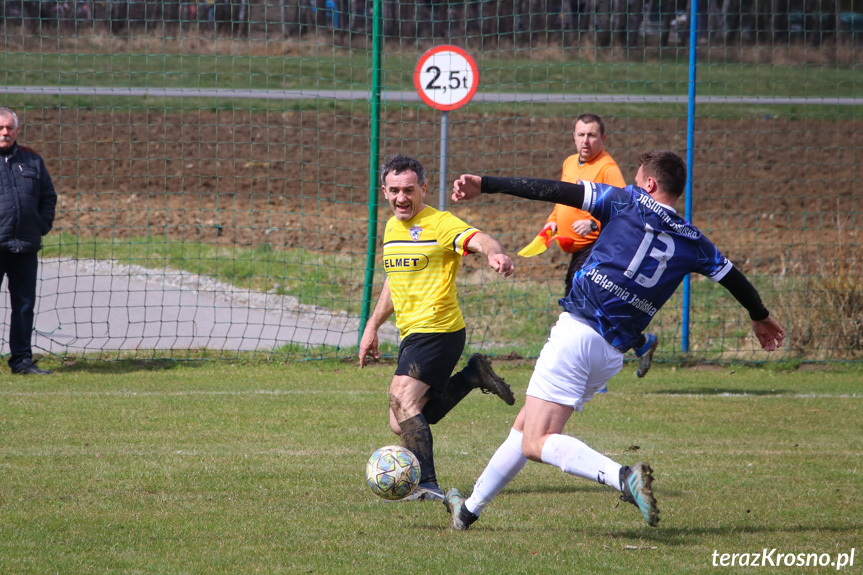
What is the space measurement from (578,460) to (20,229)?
609 centimetres

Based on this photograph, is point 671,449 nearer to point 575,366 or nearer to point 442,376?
point 442,376

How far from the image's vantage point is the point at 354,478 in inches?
231

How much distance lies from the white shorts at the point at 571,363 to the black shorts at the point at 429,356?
3.13 ft

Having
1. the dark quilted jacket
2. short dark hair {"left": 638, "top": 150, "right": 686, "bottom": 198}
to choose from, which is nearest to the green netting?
the dark quilted jacket

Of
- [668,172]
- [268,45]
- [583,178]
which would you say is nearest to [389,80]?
[268,45]

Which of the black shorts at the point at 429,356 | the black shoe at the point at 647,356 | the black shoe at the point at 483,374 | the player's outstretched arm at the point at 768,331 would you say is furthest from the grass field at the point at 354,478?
the player's outstretched arm at the point at 768,331

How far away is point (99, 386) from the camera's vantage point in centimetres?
838

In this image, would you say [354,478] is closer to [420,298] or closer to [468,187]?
[420,298]

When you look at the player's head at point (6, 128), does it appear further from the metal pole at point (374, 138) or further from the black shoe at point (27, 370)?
the metal pole at point (374, 138)

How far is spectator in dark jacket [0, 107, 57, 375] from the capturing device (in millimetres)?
8539

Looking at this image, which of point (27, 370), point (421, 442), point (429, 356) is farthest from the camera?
point (27, 370)

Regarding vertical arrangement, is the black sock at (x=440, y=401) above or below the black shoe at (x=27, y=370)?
A: above

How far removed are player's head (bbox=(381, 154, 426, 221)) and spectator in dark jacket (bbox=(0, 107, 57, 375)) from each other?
178 inches

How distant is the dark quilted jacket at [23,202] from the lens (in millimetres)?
8523
